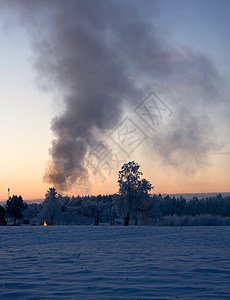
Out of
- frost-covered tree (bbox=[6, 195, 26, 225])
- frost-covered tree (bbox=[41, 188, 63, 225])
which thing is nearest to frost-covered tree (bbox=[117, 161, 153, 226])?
frost-covered tree (bbox=[41, 188, 63, 225])

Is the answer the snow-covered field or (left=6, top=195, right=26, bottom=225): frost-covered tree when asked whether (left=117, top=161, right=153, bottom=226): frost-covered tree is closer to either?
the snow-covered field

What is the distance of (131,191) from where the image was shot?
5444cm

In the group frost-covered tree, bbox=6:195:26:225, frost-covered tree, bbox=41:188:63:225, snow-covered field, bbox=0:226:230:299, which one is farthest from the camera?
frost-covered tree, bbox=6:195:26:225

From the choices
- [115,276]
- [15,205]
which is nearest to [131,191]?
[115,276]

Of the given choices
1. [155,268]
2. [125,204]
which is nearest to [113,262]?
[155,268]

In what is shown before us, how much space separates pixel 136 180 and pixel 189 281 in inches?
1803

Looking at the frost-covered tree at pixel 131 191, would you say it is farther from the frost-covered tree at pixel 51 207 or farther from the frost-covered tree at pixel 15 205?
the frost-covered tree at pixel 15 205

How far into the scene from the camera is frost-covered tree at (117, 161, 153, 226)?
5434 cm

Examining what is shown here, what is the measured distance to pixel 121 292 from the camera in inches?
316

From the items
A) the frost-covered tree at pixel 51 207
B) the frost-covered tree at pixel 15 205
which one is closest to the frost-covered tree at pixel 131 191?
the frost-covered tree at pixel 51 207

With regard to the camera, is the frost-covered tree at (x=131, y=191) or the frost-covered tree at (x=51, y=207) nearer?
the frost-covered tree at (x=131, y=191)

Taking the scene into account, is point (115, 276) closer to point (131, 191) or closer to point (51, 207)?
point (131, 191)

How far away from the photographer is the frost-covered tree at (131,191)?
54.3 metres

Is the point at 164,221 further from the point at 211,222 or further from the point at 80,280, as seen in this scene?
the point at 80,280
